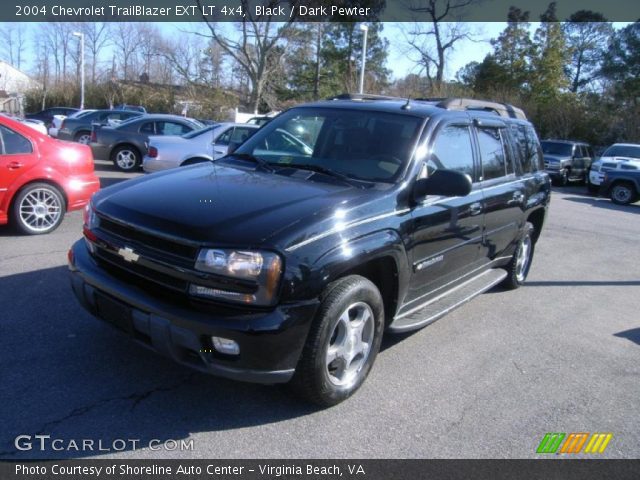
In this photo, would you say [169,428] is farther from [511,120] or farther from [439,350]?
[511,120]

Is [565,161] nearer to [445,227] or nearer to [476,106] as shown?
[476,106]

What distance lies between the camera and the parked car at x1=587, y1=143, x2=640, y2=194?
17.7 meters

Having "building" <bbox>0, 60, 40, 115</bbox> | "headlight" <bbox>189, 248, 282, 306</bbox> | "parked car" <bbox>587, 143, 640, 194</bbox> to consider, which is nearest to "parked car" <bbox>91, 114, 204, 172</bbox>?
"headlight" <bbox>189, 248, 282, 306</bbox>

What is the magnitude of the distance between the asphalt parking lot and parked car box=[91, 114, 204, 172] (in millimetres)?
8904

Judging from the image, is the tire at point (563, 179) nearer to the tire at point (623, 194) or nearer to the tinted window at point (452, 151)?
the tire at point (623, 194)

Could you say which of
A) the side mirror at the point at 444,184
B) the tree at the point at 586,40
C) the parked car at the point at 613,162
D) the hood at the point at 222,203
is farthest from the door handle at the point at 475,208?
the tree at the point at 586,40

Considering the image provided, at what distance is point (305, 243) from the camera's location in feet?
10.0

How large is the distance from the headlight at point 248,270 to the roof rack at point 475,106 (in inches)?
98.9

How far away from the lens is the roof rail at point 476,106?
15.9 feet

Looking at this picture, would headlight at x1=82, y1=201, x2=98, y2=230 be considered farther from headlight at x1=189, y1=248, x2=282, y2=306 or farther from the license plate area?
headlight at x1=189, y1=248, x2=282, y2=306

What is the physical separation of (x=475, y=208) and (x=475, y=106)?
4.18ft

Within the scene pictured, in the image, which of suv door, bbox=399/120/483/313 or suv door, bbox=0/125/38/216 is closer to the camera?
suv door, bbox=399/120/483/313

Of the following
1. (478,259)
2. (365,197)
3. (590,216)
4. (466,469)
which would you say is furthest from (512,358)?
(590,216)

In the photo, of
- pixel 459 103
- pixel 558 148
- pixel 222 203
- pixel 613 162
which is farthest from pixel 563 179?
pixel 222 203
